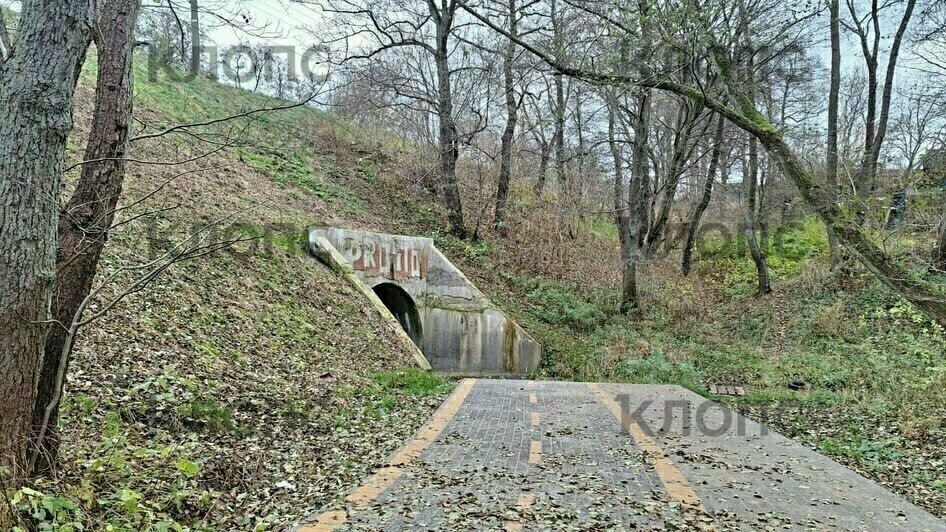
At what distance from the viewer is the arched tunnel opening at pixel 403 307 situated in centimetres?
1666

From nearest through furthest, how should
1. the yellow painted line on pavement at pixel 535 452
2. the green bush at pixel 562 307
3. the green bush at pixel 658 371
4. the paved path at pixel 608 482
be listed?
the paved path at pixel 608 482
the yellow painted line on pavement at pixel 535 452
the green bush at pixel 658 371
the green bush at pixel 562 307

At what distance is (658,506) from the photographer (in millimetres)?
4773

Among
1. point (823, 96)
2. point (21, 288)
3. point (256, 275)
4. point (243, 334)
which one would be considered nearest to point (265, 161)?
point (256, 275)

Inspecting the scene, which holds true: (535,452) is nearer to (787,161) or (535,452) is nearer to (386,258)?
(787,161)

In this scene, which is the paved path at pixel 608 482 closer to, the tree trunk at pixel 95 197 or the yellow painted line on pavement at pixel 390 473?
the yellow painted line on pavement at pixel 390 473

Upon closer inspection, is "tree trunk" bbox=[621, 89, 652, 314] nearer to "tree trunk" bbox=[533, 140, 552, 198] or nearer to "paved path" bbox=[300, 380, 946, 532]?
"tree trunk" bbox=[533, 140, 552, 198]

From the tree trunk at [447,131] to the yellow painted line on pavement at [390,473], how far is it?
12.6 metres

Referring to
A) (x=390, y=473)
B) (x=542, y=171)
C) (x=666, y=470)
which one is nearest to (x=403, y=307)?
(x=542, y=171)

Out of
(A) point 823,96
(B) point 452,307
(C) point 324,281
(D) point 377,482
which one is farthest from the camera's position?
(A) point 823,96

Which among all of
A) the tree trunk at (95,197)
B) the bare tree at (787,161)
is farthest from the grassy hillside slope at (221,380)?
the bare tree at (787,161)

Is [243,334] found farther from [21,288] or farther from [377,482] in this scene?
[21,288]

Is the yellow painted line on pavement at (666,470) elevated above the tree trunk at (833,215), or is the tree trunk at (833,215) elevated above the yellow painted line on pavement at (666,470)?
the tree trunk at (833,215)

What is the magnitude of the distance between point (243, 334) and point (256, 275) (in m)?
2.63

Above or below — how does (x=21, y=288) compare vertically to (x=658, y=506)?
above
